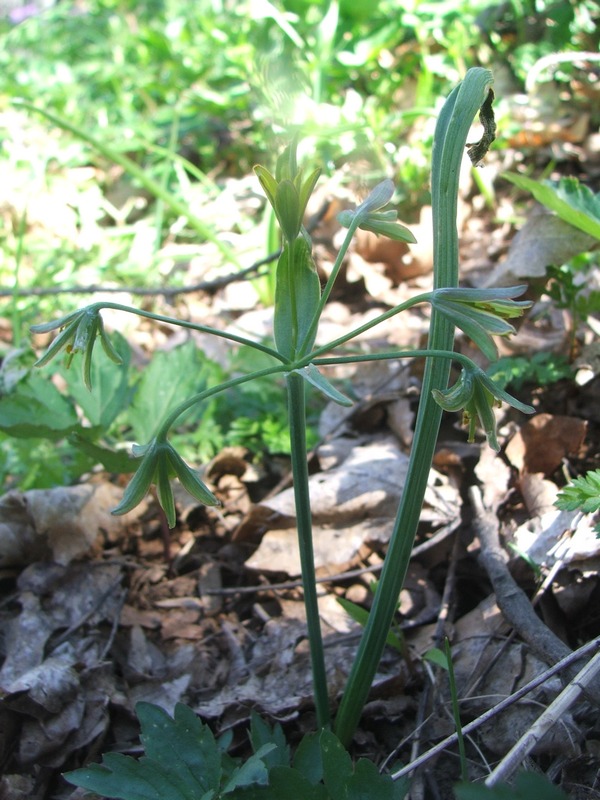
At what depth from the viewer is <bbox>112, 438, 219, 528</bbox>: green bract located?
1.01 meters

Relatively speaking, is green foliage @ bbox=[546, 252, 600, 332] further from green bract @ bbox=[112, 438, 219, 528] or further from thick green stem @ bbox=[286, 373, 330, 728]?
green bract @ bbox=[112, 438, 219, 528]

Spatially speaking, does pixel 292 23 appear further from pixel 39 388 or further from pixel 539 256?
pixel 39 388

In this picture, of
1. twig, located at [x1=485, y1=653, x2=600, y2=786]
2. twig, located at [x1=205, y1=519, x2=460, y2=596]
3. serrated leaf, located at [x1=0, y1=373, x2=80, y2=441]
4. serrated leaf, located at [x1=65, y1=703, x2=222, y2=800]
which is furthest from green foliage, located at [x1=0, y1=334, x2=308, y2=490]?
twig, located at [x1=485, y1=653, x2=600, y2=786]

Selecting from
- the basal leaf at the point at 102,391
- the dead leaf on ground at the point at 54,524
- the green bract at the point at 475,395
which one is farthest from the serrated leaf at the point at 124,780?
the basal leaf at the point at 102,391

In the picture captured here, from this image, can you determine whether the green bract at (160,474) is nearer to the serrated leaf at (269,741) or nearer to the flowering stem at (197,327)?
the flowering stem at (197,327)

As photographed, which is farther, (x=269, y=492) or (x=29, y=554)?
(x=269, y=492)

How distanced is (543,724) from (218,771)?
52 cm

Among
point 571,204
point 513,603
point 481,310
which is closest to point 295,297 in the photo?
point 481,310

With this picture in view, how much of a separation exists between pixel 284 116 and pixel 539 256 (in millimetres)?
1273

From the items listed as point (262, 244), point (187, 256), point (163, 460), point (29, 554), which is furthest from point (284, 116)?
point (163, 460)

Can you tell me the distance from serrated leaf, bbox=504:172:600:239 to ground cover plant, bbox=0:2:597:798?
0.02m

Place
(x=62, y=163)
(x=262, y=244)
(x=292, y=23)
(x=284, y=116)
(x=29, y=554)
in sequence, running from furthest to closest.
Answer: (x=62, y=163) < (x=292, y=23) < (x=262, y=244) < (x=284, y=116) < (x=29, y=554)

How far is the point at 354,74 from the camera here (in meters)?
3.71

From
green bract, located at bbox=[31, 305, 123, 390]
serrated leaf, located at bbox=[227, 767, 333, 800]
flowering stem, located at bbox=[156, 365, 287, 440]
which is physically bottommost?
serrated leaf, located at bbox=[227, 767, 333, 800]
